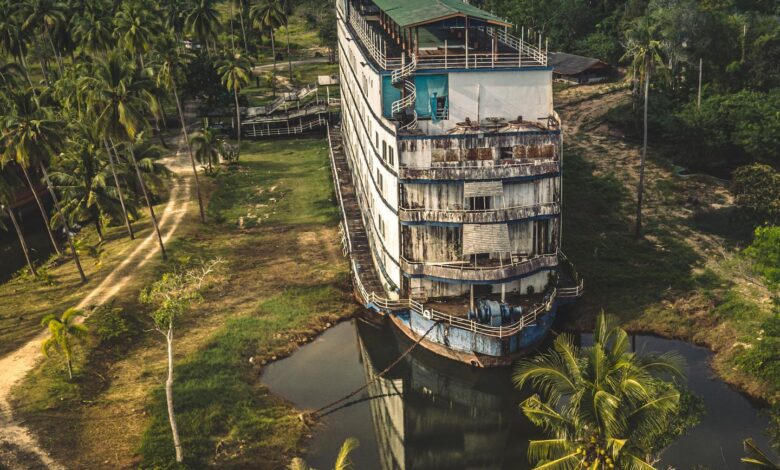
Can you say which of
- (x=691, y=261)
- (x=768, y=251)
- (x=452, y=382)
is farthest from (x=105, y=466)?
(x=691, y=261)

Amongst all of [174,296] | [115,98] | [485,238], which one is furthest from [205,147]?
[485,238]

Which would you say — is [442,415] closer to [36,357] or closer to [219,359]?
[219,359]

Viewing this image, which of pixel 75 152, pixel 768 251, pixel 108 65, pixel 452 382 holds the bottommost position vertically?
pixel 452 382

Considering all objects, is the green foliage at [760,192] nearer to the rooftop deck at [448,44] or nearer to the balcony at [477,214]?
the rooftop deck at [448,44]

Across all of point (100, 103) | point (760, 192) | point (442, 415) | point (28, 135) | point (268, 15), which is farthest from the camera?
point (268, 15)

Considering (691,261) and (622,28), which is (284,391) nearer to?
(691,261)

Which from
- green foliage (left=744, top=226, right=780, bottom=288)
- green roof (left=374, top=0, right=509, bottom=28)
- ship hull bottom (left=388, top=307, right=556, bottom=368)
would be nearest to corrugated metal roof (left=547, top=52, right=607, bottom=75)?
green roof (left=374, top=0, right=509, bottom=28)

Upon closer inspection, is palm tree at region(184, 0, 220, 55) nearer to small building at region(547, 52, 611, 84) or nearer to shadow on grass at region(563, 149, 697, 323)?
shadow on grass at region(563, 149, 697, 323)
